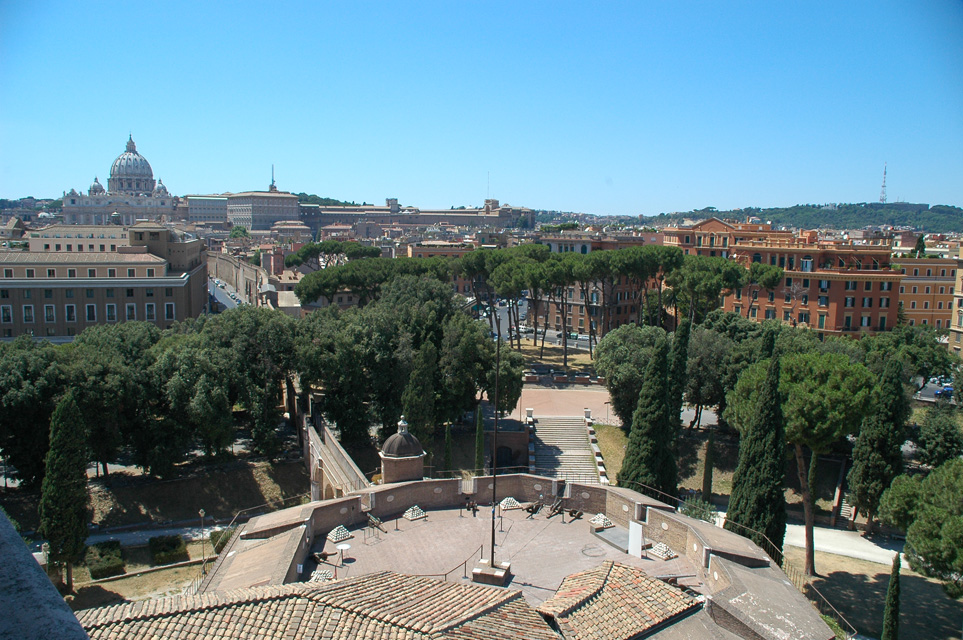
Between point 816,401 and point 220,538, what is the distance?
62.6 feet

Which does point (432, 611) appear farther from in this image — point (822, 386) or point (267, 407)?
point (267, 407)

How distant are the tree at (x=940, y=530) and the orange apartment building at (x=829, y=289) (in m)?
33.7

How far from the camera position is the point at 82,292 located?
47406 millimetres

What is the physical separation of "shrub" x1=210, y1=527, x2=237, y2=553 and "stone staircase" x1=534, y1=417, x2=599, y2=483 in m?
13.0

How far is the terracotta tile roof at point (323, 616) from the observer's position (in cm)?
959

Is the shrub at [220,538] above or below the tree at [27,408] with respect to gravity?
below

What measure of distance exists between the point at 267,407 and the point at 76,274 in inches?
1080

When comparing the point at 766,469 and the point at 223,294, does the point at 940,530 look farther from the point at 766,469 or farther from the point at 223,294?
the point at 223,294

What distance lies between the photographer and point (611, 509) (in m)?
17.5

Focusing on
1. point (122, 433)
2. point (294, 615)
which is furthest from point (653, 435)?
point (122, 433)

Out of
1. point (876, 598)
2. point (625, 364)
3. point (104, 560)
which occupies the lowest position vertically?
point (876, 598)

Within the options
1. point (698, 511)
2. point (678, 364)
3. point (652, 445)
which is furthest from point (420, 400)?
point (698, 511)

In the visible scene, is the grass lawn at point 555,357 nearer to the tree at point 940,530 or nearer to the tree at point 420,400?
the tree at point 420,400

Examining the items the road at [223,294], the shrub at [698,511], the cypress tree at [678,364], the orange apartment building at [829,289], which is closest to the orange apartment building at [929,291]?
the orange apartment building at [829,289]
